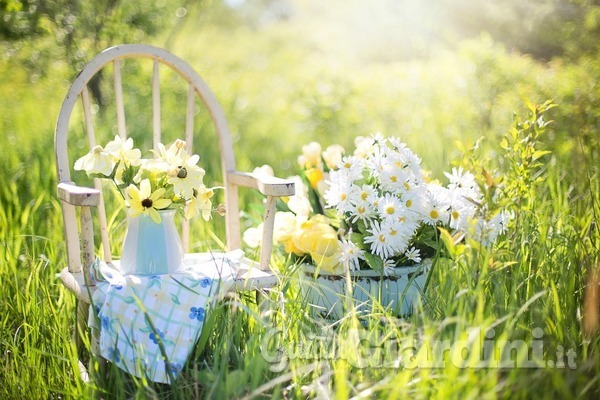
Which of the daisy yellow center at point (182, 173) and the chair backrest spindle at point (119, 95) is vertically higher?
the chair backrest spindle at point (119, 95)

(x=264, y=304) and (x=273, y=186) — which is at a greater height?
(x=273, y=186)

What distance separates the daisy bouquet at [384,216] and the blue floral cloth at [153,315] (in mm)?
365

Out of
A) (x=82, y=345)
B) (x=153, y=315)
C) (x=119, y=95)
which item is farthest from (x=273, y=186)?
(x=82, y=345)

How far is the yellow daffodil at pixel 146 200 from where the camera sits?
1784 mm

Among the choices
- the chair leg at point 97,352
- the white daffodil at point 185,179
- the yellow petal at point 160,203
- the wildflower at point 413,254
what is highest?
the white daffodil at point 185,179

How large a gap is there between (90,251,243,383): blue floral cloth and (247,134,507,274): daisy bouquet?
14.4 inches

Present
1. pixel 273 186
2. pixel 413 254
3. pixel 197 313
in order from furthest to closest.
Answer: pixel 413 254 < pixel 273 186 < pixel 197 313

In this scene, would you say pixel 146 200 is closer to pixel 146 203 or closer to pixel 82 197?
pixel 146 203

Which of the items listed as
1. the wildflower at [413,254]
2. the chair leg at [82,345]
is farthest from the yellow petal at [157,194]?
the wildflower at [413,254]

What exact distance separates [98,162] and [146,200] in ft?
0.57

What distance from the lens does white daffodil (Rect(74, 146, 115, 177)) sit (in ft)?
5.92

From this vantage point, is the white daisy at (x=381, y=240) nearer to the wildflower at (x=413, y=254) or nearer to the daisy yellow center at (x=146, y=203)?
the wildflower at (x=413, y=254)

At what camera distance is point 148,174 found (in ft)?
6.08

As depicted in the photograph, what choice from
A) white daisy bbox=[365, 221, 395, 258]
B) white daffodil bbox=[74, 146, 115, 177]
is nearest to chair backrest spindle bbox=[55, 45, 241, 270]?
white daffodil bbox=[74, 146, 115, 177]
